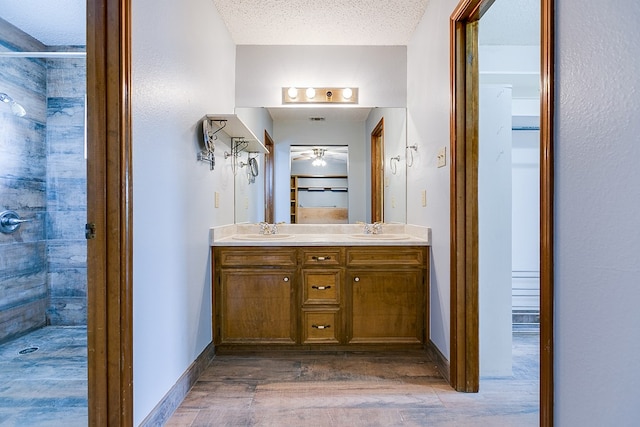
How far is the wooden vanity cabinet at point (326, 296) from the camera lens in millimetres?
2318

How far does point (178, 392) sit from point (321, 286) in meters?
1.06

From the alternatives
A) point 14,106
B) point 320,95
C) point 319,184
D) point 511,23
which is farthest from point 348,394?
point 14,106

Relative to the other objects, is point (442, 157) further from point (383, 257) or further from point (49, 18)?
point (49, 18)

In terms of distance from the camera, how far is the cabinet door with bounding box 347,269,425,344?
2.32 m

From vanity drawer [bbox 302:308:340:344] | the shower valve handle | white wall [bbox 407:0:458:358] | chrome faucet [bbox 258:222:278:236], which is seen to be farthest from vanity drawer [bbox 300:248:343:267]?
the shower valve handle

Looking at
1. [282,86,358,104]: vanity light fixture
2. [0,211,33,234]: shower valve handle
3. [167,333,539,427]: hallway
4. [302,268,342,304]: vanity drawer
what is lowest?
[167,333,539,427]: hallway

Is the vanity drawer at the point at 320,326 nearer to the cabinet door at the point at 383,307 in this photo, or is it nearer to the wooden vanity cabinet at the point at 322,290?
the wooden vanity cabinet at the point at 322,290

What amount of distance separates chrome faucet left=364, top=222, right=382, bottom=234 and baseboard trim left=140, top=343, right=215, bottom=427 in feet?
4.96

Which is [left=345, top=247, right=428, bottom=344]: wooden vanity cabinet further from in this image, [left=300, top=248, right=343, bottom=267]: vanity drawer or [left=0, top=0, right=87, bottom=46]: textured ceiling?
[left=0, top=0, right=87, bottom=46]: textured ceiling

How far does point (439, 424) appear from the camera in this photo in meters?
1.57

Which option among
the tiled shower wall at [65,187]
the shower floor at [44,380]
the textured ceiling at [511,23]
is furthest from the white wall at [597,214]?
the tiled shower wall at [65,187]

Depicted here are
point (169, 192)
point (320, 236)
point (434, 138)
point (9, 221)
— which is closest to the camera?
point (169, 192)

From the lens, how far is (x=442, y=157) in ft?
6.62

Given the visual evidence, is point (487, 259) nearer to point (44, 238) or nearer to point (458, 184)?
point (458, 184)
